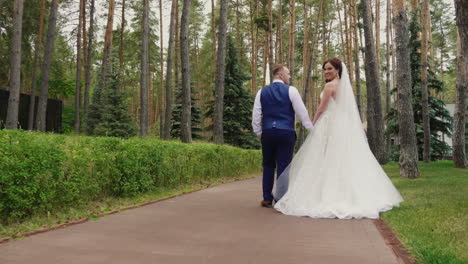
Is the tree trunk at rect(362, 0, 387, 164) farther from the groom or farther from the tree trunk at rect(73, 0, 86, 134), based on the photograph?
the tree trunk at rect(73, 0, 86, 134)

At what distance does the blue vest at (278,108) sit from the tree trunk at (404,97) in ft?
24.0

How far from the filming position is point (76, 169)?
5934 mm

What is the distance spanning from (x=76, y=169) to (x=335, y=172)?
3859 mm

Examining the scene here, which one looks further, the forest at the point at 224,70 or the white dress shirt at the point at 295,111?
Result: the forest at the point at 224,70

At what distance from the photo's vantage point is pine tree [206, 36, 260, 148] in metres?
28.0

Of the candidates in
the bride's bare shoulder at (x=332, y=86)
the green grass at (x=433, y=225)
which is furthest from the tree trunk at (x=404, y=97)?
the bride's bare shoulder at (x=332, y=86)

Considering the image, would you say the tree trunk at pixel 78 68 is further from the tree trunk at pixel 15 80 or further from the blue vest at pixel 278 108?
the blue vest at pixel 278 108

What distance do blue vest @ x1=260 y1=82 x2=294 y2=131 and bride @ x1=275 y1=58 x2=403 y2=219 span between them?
22.4 inches

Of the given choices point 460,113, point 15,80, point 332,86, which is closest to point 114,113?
point 15,80

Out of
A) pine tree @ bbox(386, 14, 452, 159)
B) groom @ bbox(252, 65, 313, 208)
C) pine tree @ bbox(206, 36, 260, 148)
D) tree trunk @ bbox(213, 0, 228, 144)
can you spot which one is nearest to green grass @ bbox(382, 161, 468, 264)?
groom @ bbox(252, 65, 313, 208)

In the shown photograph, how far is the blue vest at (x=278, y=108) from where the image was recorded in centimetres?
681

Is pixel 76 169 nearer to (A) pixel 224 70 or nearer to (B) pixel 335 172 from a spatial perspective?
(B) pixel 335 172

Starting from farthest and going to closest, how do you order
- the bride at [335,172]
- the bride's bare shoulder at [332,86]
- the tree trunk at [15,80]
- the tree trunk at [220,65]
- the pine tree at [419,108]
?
the pine tree at [419,108], the tree trunk at [220,65], the tree trunk at [15,80], the bride's bare shoulder at [332,86], the bride at [335,172]

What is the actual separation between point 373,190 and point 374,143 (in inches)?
651
